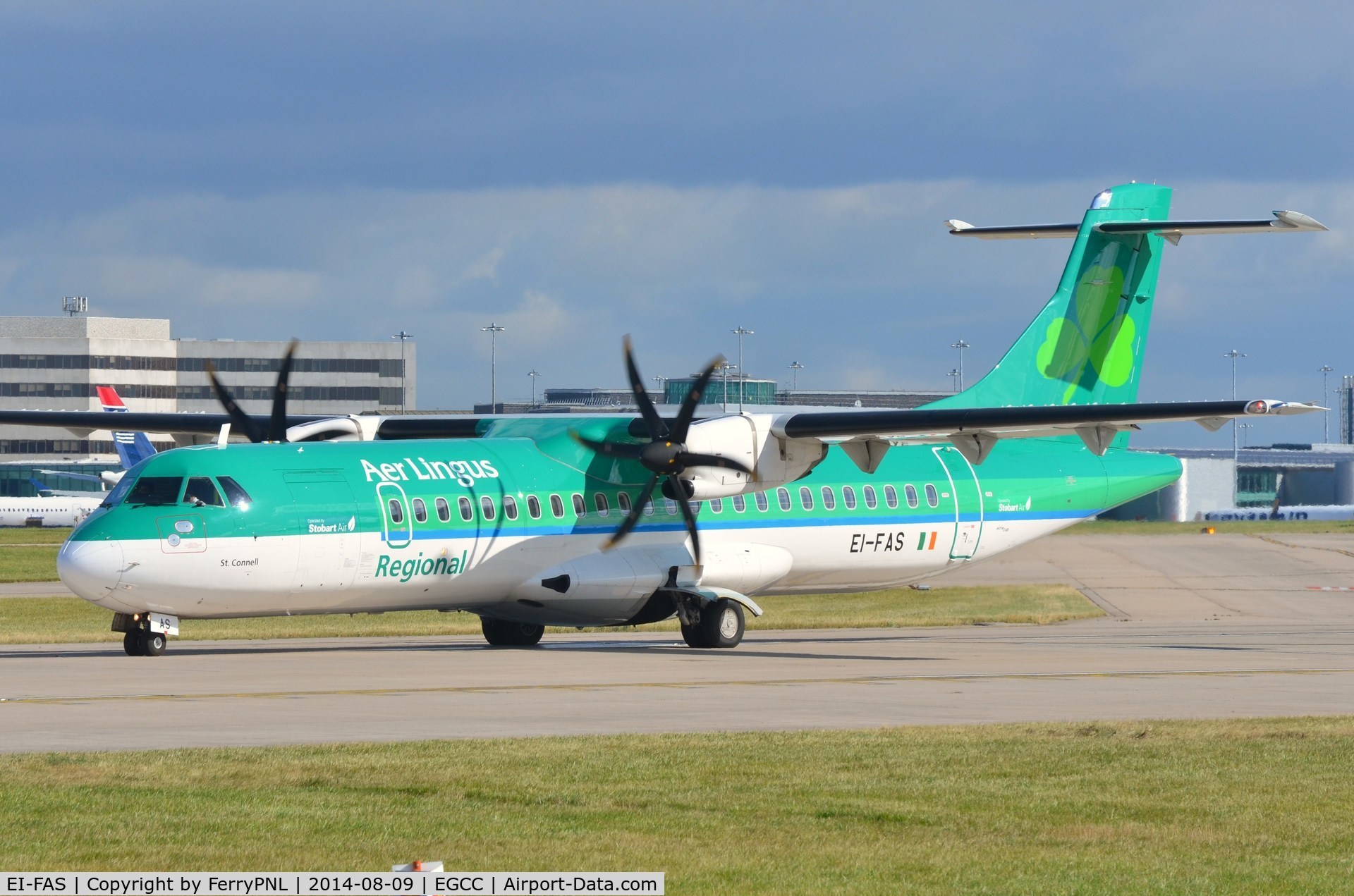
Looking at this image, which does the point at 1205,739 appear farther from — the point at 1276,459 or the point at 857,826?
the point at 1276,459

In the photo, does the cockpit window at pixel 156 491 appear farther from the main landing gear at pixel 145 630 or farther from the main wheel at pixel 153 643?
the main wheel at pixel 153 643

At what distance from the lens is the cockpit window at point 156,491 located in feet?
77.7

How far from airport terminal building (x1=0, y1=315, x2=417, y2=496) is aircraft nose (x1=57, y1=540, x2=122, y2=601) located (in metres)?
121

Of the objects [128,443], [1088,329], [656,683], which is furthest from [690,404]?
[128,443]

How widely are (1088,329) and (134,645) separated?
1912 cm

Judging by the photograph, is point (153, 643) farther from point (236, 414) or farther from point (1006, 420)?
point (1006, 420)

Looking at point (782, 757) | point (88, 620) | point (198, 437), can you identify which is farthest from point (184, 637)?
point (782, 757)

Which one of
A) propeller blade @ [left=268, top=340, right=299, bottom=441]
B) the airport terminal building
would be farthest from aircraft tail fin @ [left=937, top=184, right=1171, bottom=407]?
the airport terminal building

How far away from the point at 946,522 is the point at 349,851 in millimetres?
22567

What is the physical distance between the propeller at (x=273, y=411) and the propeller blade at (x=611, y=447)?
4.67 metres

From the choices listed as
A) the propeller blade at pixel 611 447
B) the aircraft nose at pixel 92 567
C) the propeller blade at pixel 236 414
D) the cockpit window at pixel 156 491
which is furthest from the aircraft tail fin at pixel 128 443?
the propeller blade at pixel 611 447

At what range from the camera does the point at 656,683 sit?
69.6 ft

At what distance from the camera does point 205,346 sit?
15112cm

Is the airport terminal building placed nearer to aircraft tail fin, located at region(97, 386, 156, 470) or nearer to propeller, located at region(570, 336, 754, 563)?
aircraft tail fin, located at region(97, 386, 156, 470)
